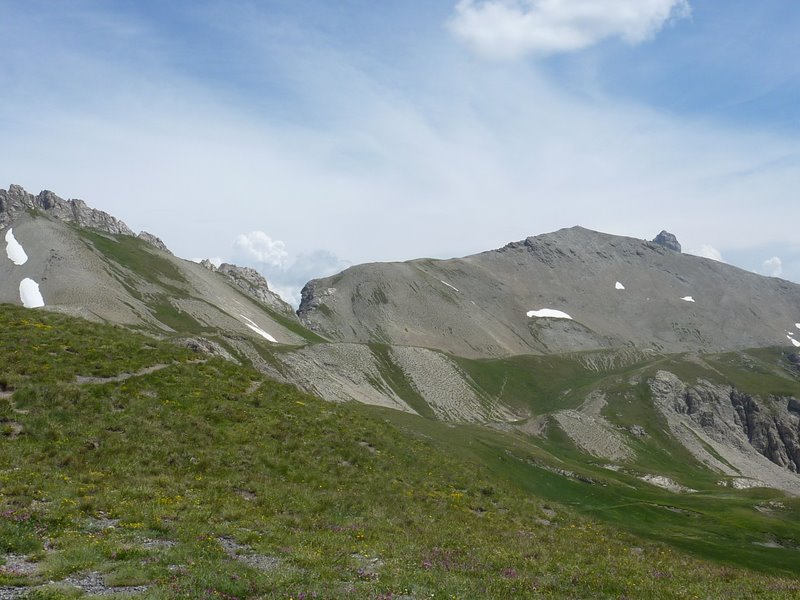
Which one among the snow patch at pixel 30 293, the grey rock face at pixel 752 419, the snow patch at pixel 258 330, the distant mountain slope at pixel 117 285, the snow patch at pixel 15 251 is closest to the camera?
the snow patch at pixel 30 293

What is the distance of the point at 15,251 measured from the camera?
15212 cm

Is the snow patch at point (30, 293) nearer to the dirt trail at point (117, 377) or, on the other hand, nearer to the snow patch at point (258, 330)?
the snow patch at point (258, 330)

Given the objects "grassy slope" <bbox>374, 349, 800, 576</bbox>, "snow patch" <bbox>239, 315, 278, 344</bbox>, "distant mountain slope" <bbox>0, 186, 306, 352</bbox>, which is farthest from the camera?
"snow patch" <bbox>239, 315, 278, 344</bbox>

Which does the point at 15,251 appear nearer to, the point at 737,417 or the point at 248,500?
the point at 248,500

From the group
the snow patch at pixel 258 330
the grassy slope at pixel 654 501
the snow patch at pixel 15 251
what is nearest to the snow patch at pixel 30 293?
the snow patch at pixel 15 251

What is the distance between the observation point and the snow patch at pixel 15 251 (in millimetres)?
146663

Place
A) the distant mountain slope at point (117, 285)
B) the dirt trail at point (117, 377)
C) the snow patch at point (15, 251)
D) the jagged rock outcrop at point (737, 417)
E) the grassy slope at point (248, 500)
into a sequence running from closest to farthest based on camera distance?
the grassy slope at point (248, 500), the dirt trail at point (117, 377), the distant mountain slope at point (117, 285), the snow patch at point (15, 251), the jagged rock outcrop at point (737, 417)

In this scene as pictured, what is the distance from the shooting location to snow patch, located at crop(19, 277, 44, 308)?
411ft

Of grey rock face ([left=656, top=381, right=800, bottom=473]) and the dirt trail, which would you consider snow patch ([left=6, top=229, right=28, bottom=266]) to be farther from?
grey rock face ([left=656, top=381, right=800, bottom=473])

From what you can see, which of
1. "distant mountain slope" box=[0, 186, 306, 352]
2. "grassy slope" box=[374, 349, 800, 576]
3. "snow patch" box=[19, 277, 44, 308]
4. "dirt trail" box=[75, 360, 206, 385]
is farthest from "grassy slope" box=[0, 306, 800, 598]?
"snow patch" box=[19, 277, 44, 308]

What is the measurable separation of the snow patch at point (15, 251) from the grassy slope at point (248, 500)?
120047 millimetres

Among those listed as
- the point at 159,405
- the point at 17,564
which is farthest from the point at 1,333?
the point at 17,564

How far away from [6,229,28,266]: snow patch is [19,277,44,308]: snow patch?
1318 cm

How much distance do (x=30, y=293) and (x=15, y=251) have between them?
30.3 metres
